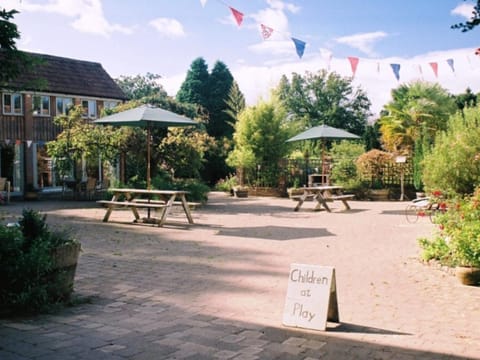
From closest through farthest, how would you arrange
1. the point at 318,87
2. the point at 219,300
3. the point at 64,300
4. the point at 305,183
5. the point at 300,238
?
1. the point at 64,300
2. the point at 219,300
3. the point at 300,238
4. the point at 305,183
5. the point at 318,87

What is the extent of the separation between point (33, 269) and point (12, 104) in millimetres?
18628

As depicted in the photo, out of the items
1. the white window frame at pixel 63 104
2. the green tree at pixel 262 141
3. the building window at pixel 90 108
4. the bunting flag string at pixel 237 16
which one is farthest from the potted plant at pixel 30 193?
the bunting flag string at pixel 237 16

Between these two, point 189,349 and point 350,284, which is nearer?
point 189,349

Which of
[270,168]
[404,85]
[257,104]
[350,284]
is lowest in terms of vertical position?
[350,284]

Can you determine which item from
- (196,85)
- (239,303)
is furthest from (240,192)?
(239,303)

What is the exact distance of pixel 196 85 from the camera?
35.4 meters

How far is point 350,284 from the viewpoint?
6.08 meters

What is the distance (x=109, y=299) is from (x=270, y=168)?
17.8 metres

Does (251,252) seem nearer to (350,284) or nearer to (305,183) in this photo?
(350,284)

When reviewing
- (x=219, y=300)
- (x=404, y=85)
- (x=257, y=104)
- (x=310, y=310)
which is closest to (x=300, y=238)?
(x=219, y=300)

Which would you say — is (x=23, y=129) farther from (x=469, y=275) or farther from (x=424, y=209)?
(x=469, y=275)

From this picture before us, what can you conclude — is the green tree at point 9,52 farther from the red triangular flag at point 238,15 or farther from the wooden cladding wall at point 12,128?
the wooden cladding wall at point 12,128

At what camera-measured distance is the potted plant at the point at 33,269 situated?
4582 millimetres

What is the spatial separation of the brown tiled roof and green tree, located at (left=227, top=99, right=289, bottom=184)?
269 inches
